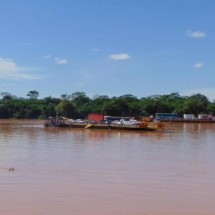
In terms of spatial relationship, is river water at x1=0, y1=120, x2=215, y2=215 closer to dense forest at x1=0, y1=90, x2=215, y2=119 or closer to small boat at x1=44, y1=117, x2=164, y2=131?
small boat at x1=44, y1=117, x2=164, y2=131

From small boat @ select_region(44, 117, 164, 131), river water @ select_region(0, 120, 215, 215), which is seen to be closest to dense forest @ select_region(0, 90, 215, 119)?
small boat @ select_region(44, 117, 164, 131)

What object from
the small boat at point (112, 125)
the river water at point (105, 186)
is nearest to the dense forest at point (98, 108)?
the small boat at point (112, 125)

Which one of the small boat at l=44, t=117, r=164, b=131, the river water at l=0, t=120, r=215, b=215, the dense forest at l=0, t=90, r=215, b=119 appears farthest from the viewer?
the dense forest at l=0, t=90, r=215, b=119

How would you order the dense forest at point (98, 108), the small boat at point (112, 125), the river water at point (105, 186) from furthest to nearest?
the dense forest at point (98, 108) → the small boat at point (112, 125) → the river water at point (105, 186)

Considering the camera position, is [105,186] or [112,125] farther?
[112,125]

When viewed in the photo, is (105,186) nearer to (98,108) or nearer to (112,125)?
(112,125)

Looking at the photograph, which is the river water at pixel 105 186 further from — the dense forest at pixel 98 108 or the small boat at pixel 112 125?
the dense forest at pixel 98 108

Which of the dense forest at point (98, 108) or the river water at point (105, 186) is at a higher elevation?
the dense forest at point (98, 108)

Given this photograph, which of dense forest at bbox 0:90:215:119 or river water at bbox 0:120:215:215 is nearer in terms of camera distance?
river water at bbox 0:120:215:215

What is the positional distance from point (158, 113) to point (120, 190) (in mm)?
96734

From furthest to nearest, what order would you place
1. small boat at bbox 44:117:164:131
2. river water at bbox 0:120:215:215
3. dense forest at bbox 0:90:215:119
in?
dense forest at bbox 0:90:215:119
small boat at bbox 44:117:164:131
river water at bbox 0:120:215:215

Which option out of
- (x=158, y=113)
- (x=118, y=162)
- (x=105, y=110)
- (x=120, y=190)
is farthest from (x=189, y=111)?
(x=120, y=190)

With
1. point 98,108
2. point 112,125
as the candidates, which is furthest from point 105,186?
point 98,108

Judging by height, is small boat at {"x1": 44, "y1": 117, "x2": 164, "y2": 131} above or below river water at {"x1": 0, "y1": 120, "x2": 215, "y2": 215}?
above
